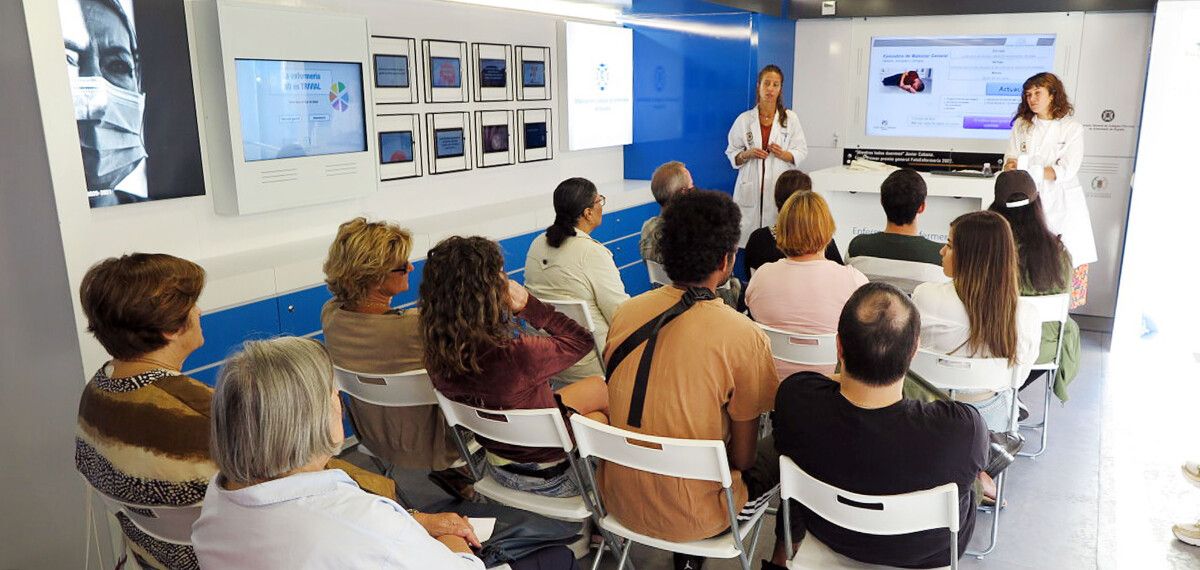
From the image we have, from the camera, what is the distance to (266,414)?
4.58ft

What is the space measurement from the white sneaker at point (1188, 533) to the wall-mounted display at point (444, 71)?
415 centimetres

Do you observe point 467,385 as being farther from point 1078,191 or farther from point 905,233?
point 1078,191

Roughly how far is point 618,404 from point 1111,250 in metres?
5.35

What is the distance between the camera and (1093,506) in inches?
138

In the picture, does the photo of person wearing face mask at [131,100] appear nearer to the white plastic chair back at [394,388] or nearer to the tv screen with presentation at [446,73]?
the white plastic chair back at [394,388]

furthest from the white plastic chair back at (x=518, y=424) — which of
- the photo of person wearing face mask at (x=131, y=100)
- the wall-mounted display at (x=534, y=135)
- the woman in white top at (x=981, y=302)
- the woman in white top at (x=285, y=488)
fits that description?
the wall-mounted display at (x=534, y=135)

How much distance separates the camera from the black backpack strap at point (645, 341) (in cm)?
224

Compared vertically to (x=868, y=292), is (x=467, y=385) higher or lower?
lower

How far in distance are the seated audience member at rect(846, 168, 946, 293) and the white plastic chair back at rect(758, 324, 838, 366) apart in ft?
2.78

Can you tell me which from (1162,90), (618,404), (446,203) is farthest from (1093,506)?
Result: (446,203)

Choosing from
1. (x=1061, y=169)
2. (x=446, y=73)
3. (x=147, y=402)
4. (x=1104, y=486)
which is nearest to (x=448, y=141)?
(x=446, y=73)

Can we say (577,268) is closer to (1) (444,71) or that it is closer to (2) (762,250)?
(2) (762,250)

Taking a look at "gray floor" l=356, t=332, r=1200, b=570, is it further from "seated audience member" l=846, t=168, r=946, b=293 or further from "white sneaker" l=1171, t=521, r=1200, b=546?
"seated audience member" l=846, t=168, r=946, b=293

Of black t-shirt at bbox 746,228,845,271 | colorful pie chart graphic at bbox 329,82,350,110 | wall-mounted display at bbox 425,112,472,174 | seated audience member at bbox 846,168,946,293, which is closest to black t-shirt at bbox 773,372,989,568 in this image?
seated audience member at bbox 846,168,946,293
